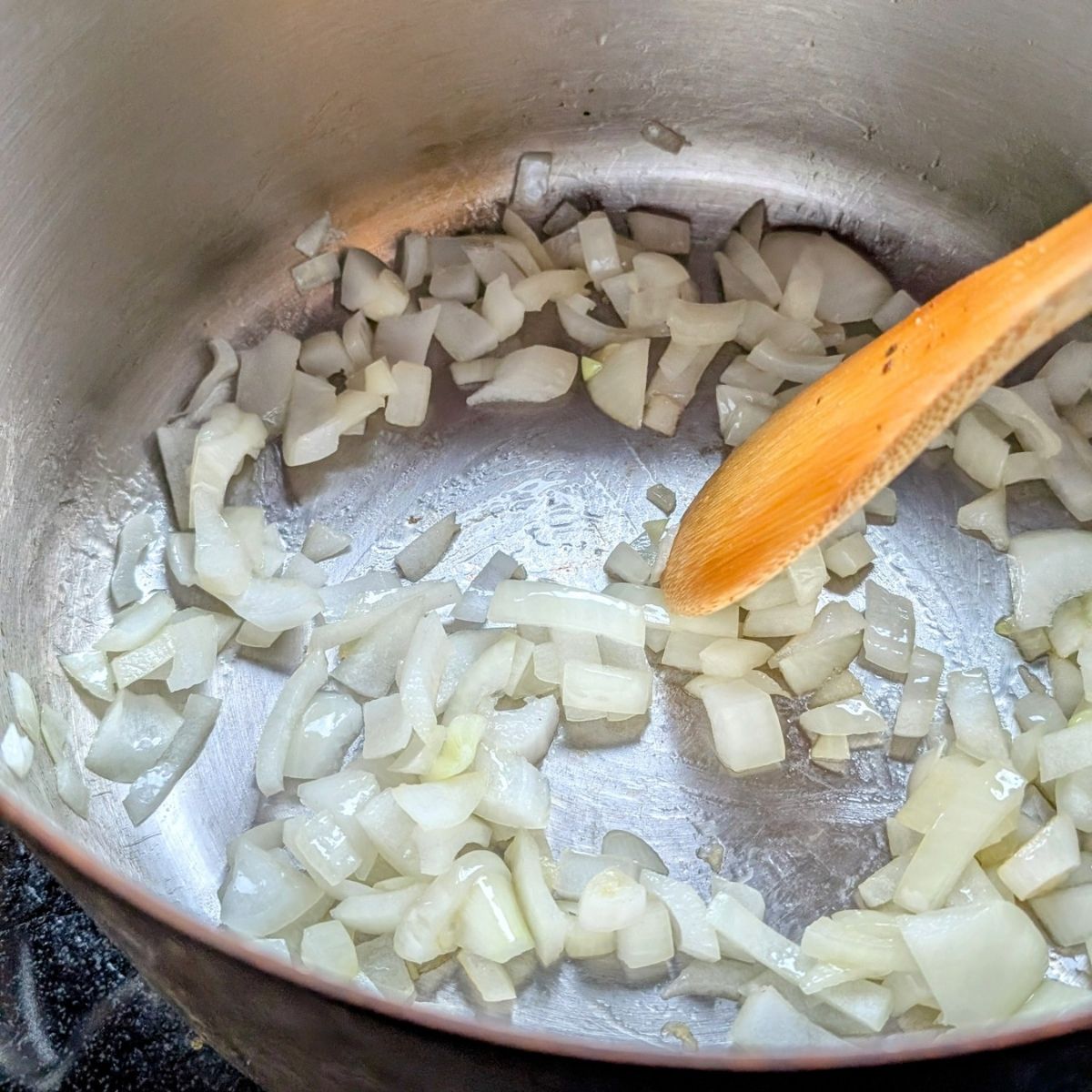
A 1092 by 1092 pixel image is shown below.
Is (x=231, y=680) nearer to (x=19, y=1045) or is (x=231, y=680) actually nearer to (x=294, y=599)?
(x=294, y=599)

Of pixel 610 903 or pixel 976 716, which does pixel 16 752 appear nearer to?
pixel 610 903

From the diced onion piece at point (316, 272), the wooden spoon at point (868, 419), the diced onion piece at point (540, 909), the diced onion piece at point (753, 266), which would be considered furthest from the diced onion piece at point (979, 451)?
the diced onion piece at point (316, 272)

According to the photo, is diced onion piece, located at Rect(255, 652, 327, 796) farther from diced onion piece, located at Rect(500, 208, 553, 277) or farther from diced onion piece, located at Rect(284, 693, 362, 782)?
diced onion piece, located at Rect(500, 208, 553, 277)

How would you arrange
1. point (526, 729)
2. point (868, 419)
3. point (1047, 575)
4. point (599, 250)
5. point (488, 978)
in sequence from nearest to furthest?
point (868, 419) → point (488, 978) → point (526, 729) → point (1047, 575) → point (599, 250)

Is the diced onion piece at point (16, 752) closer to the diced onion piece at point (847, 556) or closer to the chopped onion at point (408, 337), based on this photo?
the chopped onion at point (408, 337)

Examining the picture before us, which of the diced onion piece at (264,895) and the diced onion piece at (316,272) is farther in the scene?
the diced onion piece at (316,272)

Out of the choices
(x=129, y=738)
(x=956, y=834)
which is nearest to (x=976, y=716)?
(x=956, y=834)
